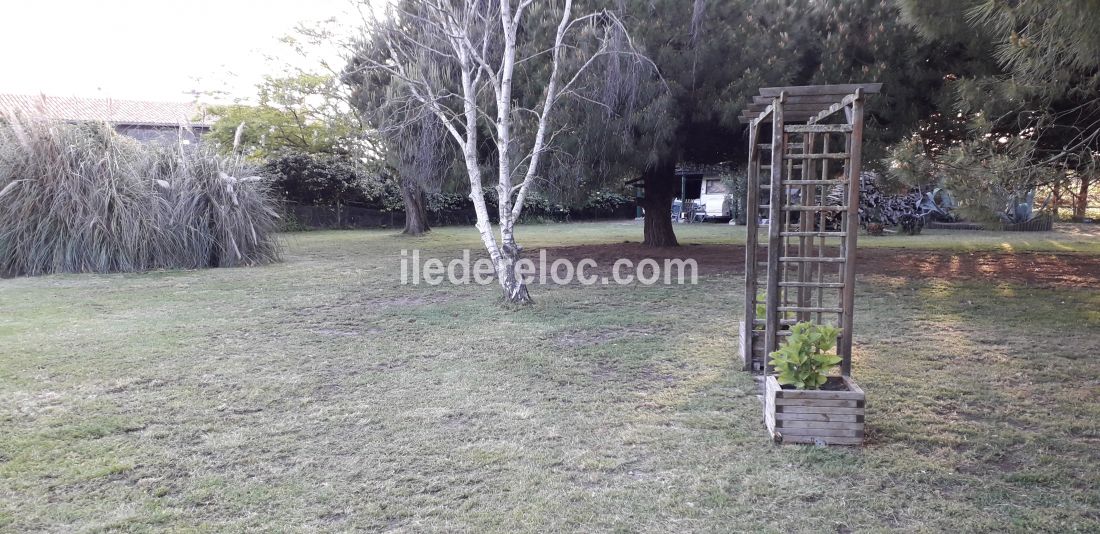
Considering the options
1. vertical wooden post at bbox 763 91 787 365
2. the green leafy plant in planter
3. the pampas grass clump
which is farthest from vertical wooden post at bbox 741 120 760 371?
the pampas grass clump

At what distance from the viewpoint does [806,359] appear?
9.59 ft

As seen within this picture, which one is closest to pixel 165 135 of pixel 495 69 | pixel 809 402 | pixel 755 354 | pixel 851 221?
pixel 495 69

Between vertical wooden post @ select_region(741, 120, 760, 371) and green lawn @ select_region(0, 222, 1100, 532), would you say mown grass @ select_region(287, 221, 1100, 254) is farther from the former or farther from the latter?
vertical wooden post @ select_region(741, 120, 760, 371)

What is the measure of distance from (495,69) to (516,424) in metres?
6.94

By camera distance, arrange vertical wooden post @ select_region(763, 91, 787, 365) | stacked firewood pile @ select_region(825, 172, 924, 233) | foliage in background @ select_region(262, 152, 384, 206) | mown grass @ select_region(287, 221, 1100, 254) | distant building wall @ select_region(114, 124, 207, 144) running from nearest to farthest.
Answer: vertical wooden post @ select_region(763, 91, 787, 365) → distant building wall @ select_region(114, 124, 207, 144) → mown grass @ select_region(287, 221, 1100, 254) → stacked firewood pile @ select_region(825, 172, 924, 233) → foliage in background @ select_region(262, 152, 384, 206)

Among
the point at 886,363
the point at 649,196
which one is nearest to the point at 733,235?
the point at 649,196

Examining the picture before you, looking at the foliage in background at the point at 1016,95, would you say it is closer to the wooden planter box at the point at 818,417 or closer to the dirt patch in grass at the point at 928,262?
the wooden planter box at the point at 818,417

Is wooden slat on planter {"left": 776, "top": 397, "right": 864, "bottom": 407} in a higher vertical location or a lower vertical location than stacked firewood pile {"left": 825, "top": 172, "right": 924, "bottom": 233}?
lower

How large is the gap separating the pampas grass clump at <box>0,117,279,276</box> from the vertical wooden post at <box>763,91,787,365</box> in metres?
8.82

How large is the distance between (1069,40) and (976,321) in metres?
2.66

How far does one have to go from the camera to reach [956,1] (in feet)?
16.9

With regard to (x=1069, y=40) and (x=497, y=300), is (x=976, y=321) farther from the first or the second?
(x=497, y=300)

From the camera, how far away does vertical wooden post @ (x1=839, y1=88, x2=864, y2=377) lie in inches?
122

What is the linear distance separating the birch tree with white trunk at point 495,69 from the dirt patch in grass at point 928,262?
2.56 meters
